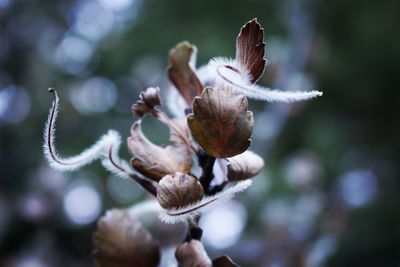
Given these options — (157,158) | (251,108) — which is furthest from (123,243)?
(251,108)

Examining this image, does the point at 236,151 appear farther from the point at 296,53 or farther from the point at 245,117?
the point at 296,53

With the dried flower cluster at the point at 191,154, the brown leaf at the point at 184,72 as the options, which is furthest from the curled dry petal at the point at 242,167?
the brown leaf at the point at 184,72

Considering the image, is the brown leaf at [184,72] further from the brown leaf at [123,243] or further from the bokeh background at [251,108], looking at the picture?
the bokeh background at [251,108]

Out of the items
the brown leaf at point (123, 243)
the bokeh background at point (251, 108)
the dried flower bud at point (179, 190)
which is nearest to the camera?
the dried flower bud at point (179, 190)

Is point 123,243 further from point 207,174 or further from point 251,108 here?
point 251,108

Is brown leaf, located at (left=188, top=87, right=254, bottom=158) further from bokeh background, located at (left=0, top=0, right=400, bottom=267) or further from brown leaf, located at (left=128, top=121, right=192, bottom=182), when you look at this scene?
bokeh background, located at (left=0, top=0, right=400, bottom=267)

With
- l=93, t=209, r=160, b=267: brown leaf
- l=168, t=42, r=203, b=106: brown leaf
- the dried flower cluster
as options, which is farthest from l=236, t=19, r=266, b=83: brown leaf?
l=93, t=209, r=160, b=267: brown leaf
